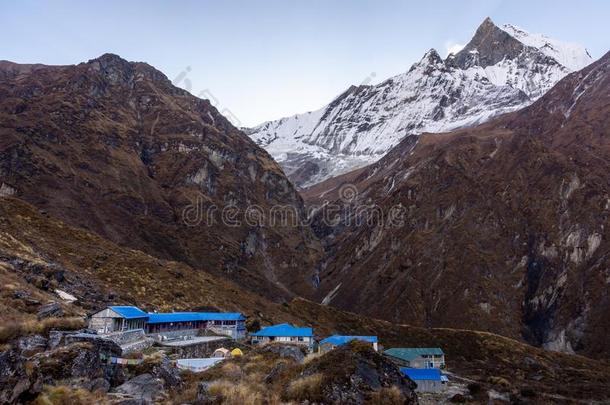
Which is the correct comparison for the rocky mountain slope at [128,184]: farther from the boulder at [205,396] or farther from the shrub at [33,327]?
the boulder at [205,396]

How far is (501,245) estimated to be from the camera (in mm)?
149625

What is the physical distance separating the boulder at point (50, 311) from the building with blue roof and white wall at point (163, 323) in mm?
2678

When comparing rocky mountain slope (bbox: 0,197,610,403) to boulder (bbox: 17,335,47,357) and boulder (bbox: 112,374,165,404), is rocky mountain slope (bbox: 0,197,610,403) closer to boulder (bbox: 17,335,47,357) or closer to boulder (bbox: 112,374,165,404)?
boulder (bbox: 17,335,47,357)

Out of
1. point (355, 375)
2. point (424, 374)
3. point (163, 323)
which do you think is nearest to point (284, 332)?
point (163, 323)

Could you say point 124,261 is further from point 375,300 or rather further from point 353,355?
point 375,300

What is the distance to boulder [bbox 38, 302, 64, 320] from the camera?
3198 cm

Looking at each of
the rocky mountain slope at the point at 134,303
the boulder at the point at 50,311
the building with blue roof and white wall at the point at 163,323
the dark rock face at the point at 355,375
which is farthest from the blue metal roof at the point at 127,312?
the dark rock face at the point at 355,375

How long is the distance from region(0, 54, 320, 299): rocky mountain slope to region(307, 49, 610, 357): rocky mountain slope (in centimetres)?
2886

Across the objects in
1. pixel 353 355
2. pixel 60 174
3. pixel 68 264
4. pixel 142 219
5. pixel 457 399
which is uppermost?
pixel 60 174

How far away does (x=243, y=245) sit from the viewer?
17438 cm

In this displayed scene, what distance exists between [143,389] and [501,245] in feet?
466

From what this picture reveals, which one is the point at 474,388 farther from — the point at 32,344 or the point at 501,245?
the point at 501,245

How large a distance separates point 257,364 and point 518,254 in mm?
128941

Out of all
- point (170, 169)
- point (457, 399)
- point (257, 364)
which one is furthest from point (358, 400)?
point (170, 169)
